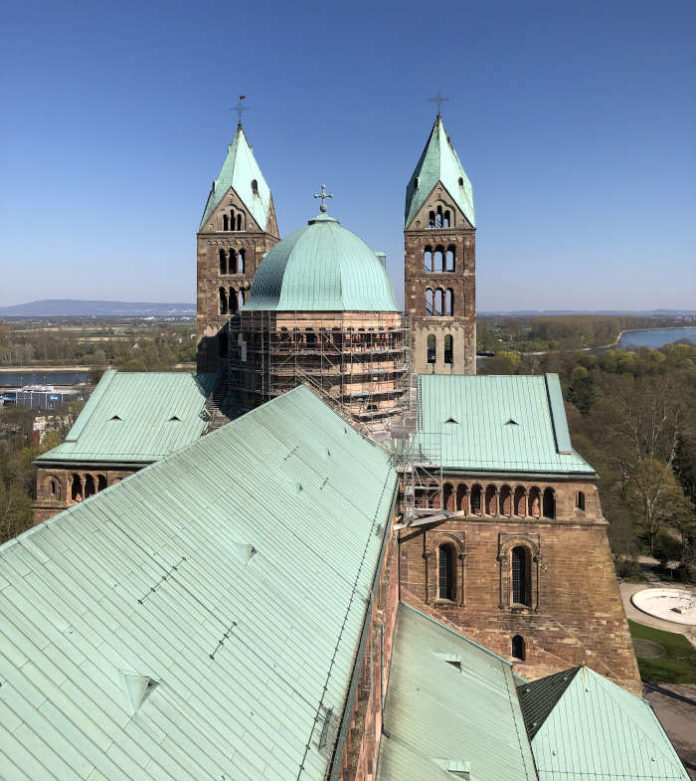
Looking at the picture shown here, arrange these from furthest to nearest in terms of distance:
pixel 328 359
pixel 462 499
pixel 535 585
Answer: pixel 462 499, pixel 328 359, pixel 535 585

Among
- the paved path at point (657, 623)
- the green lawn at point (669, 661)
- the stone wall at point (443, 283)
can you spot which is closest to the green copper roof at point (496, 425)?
the stone wall at point (443, 283)

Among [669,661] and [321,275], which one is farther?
[669,661]

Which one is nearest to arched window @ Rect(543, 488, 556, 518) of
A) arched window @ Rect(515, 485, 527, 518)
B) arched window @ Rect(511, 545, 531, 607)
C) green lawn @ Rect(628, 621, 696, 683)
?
arched window @ Rect(515, 485, 527, 518)

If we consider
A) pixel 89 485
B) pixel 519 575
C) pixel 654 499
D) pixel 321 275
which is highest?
pixel 321 275

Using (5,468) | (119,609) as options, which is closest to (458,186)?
(119,609)

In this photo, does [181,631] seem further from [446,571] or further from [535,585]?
[535,585]

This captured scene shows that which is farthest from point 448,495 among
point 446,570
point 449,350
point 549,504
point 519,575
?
point 449,350

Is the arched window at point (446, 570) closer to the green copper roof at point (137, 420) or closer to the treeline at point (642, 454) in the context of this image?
the green copper roof at point (137, 420)

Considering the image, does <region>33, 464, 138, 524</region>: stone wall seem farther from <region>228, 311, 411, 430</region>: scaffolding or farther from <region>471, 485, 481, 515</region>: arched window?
<region>471, 485, 481, 515</region>: arched window
